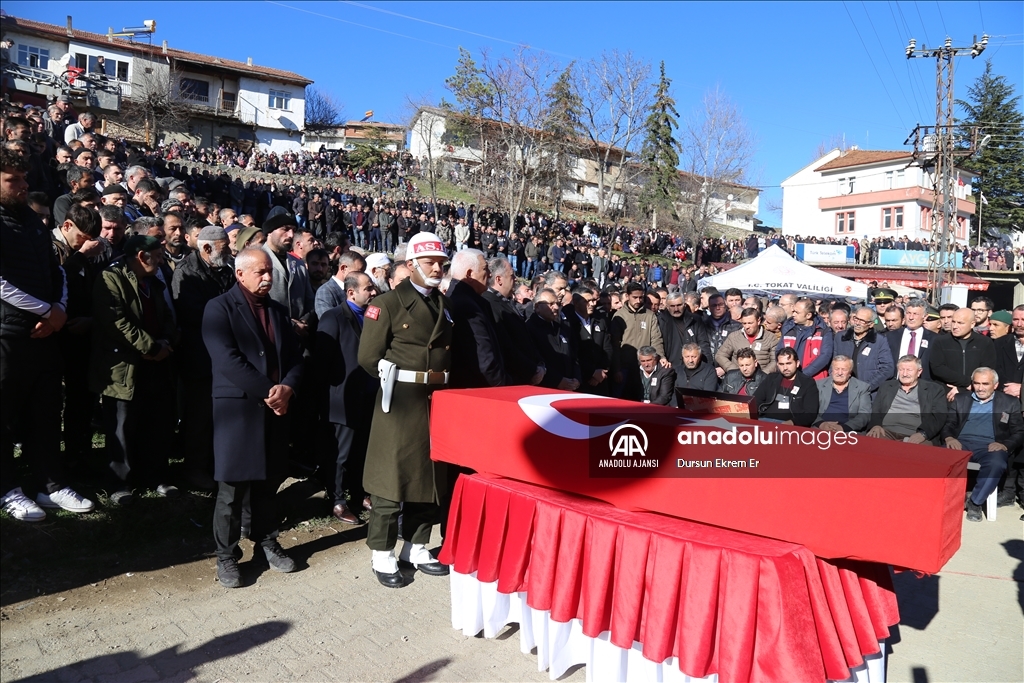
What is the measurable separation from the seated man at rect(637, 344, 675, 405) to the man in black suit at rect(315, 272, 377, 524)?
3675 millimetres

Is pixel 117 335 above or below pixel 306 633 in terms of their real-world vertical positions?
above

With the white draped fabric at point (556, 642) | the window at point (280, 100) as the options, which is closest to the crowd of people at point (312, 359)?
the white draped fabric at point (556, 642)

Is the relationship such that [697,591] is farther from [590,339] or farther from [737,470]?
[590,339]

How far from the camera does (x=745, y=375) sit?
7781 mm

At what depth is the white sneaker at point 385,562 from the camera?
453cm

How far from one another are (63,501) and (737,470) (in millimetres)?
4100

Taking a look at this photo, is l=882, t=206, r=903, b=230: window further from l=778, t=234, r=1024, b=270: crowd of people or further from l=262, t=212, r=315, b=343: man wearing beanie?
l=262, t=212, r=315, b=343: man wearing beanie

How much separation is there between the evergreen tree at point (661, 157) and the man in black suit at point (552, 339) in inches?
1665

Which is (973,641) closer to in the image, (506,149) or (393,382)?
(393,382)

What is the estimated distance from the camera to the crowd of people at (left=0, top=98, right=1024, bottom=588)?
432 cm

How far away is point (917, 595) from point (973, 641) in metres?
0.64

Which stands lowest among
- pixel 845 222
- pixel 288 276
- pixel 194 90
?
pixel 288 276

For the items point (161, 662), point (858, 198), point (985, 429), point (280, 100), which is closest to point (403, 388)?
point (161, 662)

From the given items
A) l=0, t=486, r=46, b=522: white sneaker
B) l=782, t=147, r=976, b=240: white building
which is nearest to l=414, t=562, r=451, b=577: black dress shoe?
l=0, t=486, r=46, b=522: white sneaker
